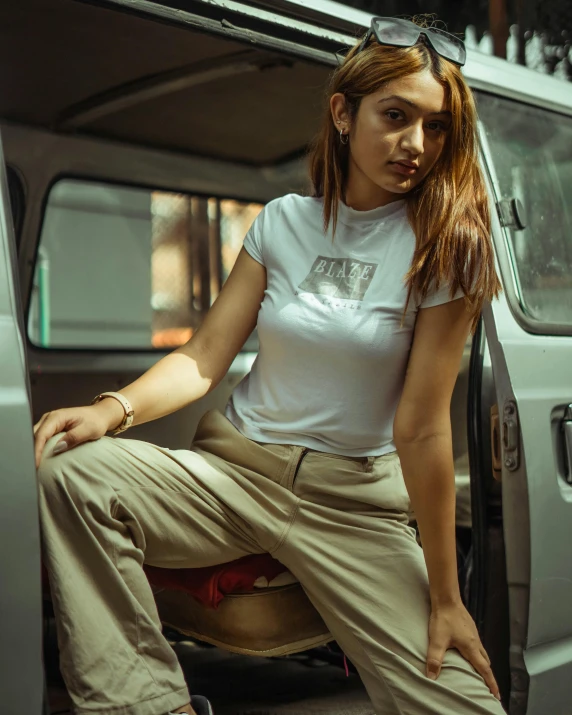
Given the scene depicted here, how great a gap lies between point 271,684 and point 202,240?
1.97 m

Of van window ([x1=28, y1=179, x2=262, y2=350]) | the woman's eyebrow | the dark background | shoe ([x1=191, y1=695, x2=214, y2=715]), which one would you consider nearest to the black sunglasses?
the woman's eyebrow

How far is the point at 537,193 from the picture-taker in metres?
2.78

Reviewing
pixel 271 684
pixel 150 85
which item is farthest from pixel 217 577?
pixel 150 85

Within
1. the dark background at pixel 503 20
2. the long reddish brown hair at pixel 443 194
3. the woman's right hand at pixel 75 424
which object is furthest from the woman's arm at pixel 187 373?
the dark background at pixel 503 20

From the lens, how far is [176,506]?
198 cm

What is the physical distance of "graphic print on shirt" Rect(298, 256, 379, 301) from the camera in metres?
2.13

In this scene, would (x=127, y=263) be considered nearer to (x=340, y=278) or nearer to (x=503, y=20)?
(x=503, y=20)

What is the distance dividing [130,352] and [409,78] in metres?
2.11

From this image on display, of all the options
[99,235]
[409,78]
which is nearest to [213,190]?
[99,235]

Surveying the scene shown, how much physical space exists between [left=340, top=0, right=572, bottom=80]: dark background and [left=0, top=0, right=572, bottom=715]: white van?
0.23m

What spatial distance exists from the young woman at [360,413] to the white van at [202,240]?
258mm

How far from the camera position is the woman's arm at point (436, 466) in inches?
79.2

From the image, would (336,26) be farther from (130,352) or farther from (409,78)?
(130,352)

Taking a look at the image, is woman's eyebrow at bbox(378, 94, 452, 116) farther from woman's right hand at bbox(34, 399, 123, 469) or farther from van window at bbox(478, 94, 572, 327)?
woman's right hand at bbox(34, 399, 123, 469)
